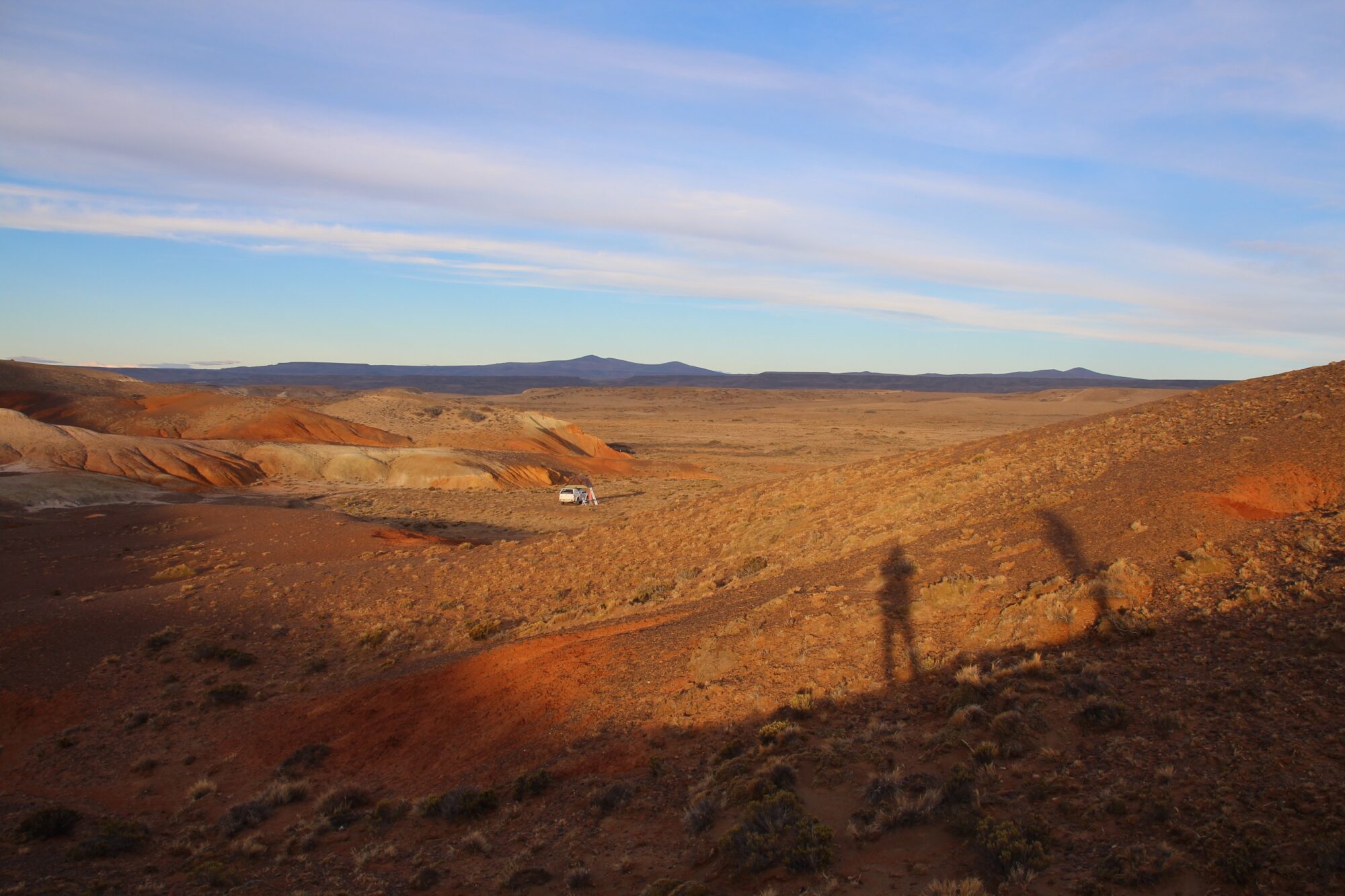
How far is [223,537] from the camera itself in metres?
25.9

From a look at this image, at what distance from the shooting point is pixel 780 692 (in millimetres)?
10000

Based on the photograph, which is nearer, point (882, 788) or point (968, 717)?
point (882, 788)

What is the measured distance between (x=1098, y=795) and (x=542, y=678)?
757 centimetres

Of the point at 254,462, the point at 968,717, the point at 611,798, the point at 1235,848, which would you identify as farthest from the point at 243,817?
the point at 254,462

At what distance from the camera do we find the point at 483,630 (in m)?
16.6

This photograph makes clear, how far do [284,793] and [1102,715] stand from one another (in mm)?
9577

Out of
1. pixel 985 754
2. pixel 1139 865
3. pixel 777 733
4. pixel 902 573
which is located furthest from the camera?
pixel 902 573

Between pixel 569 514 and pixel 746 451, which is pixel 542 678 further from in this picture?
pixel 746 451

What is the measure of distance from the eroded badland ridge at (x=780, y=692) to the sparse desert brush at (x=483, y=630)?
0.24ft

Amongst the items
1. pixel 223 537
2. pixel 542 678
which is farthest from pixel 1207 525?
pixel 223 537

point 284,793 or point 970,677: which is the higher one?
point 970,677

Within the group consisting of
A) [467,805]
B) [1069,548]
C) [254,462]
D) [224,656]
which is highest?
[1069,548]

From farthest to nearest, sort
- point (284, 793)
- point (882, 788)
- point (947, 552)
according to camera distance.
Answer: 1. point (947, 552)
2. point (284, 793)
3. point (882, 788)

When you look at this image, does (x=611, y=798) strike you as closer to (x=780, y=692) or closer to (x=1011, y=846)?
(x=780, y=692)
